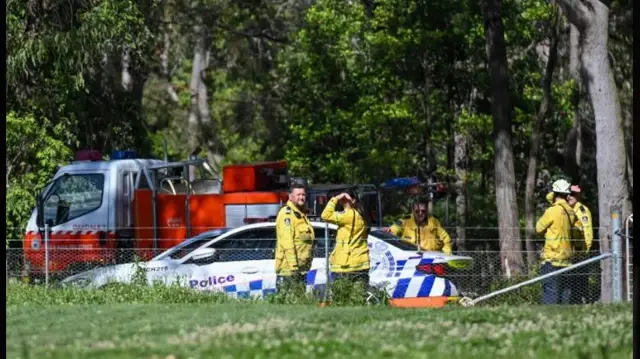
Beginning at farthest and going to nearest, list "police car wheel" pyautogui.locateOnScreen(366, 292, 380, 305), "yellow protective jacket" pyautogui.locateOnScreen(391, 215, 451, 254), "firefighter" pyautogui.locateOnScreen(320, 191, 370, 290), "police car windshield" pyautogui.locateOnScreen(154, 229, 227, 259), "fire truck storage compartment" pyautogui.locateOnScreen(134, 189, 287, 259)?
"fire truck storage compartment" pyautogui.locateOnScreen(134, 189, 287, 259)
"yellow protective jacket" pyautogui.locateOnScreen(391, 215, 451, 254)
"police car windshield" pyautogui.locateOnScreen(154, 229, 227, 259)
"firefighter" pyautogui.locateOnScreen(320, 191, 370, 290)
"police car wheel" pyautogui.locateOnScreen(366, 292, 380, 305)

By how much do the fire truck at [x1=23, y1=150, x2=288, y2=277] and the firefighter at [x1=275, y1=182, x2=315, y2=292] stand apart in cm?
540

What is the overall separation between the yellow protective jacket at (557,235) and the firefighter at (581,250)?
0.28 meters

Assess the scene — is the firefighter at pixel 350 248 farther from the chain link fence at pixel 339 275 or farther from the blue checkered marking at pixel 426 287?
the blue checkered marking at pixel 426 287

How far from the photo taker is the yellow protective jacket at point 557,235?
18156 millimetres

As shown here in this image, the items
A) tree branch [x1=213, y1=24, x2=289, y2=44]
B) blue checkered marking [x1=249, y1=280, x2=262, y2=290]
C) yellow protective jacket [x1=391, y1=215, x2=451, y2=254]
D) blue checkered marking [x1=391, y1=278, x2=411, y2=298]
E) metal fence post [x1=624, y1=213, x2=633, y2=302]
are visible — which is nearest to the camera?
metal fence post [x1=624, y1=213, x2=633, y2=302]

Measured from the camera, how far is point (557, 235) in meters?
18.2

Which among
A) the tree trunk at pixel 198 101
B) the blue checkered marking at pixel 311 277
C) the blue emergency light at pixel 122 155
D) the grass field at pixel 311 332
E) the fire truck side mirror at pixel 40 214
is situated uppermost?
the tree trunk at pixel 198 101

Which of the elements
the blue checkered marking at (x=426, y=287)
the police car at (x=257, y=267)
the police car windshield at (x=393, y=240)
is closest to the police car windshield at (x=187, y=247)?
the police car at (x=257, y=267)

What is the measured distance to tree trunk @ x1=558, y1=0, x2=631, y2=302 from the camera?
2218 cm

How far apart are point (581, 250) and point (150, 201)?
8.48 metres

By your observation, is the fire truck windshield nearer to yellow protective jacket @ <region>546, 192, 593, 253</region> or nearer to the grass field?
yellow protective jacket @ <region>546, 192, 593, 253</region>

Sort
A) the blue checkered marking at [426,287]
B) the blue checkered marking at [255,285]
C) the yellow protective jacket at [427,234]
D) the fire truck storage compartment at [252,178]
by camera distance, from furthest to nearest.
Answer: the fire truck storage compartment at [252,178], the yellow protective jacket at [427,234], the blue checkered marking at [255,285], the blue checkered marking at [426,287]

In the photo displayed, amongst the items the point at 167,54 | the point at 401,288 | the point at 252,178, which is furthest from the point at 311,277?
the point at 167,54

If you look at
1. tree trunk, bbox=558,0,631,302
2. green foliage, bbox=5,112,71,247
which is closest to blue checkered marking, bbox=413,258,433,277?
tree trunk, bbox=558,0,631,302
